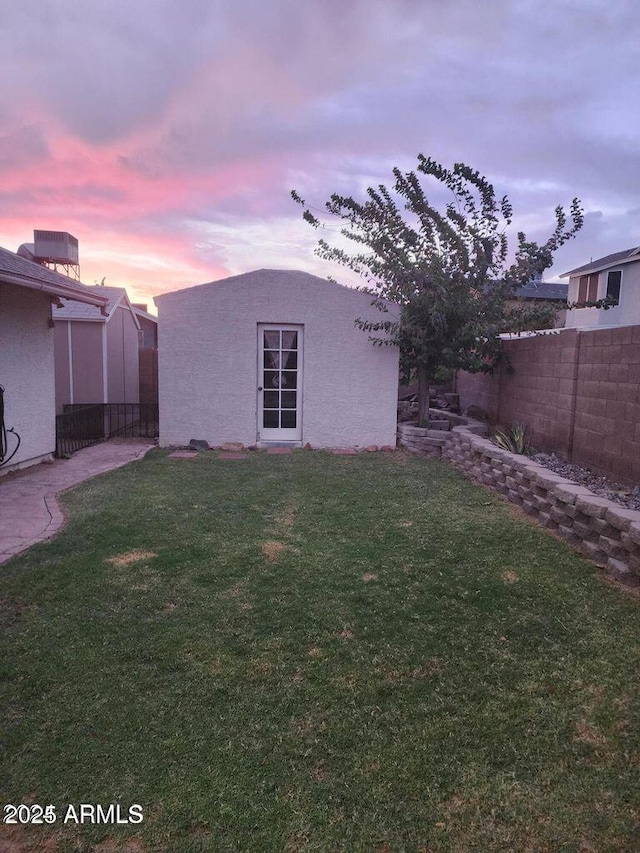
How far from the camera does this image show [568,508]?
15.1 feet

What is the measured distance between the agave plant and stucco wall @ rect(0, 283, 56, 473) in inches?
259

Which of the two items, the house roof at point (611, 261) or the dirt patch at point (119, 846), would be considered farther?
the house roof at point (611, 261)

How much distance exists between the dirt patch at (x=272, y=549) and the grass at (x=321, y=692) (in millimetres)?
24

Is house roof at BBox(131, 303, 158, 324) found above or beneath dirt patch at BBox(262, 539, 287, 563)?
above

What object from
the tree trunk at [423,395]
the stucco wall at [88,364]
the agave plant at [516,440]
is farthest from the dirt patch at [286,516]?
the stucco wall at [88,364]

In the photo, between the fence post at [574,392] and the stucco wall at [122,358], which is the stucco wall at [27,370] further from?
the fence post at [574,392]

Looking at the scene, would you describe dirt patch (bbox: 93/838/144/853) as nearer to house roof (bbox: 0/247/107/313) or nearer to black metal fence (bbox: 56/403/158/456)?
house roof (bbox: 0/247/107/313)

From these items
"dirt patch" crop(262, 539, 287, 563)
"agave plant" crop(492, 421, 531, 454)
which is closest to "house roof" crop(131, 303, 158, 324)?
"agave plant" crop(492, 421, 531, 454)

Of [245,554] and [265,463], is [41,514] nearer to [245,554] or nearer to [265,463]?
[245,554]

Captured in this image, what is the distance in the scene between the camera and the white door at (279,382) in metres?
9.21

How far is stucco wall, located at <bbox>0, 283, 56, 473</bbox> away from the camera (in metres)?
6.95

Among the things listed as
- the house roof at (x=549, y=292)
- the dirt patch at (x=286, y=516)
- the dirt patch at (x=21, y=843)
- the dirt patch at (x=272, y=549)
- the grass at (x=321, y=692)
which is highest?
the house roof at (x=549, y=292)

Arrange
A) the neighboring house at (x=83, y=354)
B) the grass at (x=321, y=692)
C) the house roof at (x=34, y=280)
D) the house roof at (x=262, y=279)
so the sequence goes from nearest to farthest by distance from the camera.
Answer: the grass at (x=321, y=692)
the house roof at (x=34, y=280)
the house roof at (x=262, y=279)
the neighboring house at (x=83, y=354)

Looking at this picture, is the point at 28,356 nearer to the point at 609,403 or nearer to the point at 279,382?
the point at 279,382
